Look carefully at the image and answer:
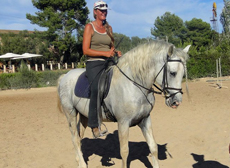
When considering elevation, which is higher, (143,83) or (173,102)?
(143,83)

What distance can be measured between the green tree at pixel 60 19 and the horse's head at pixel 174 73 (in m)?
31.7

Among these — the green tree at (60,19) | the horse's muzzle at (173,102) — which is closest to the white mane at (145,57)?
the horse's muzzle at (173,102)

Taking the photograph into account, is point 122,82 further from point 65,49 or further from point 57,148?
point 65,49

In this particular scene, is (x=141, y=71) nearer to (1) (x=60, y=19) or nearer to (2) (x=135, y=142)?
(2) (x=135, y=142)

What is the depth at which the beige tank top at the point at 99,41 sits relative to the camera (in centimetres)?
396

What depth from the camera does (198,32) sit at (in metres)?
56.3

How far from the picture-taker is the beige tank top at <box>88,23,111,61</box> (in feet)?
13.0

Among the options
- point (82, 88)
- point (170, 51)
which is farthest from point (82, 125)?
point (170, 51)

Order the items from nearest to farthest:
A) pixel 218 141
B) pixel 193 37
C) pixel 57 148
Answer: pixel 218 141 < pixel 57 148 < pixel 193 37

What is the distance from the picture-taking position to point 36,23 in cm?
3422

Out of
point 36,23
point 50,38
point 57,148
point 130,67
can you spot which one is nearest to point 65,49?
point 50,38

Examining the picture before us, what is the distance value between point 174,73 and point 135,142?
3.27 meters

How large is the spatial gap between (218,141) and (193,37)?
52.3 meters

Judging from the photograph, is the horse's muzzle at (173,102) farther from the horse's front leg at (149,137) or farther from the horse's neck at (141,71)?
the horse's front leg at (149,137)
